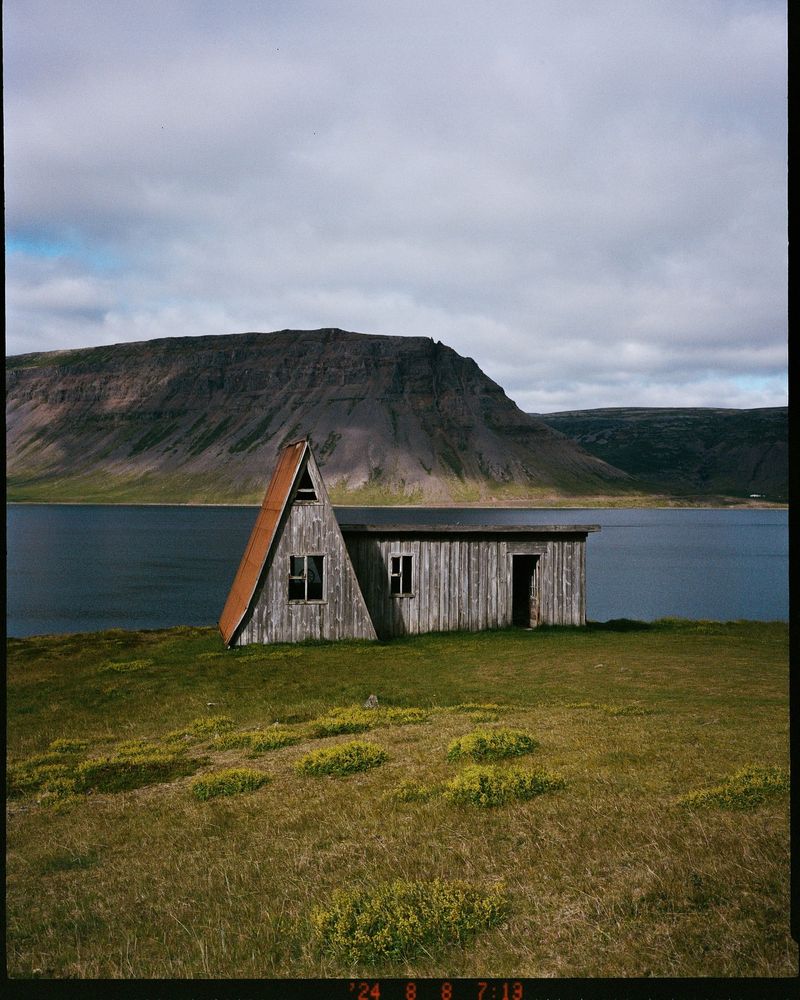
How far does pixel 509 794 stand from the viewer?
926 cm

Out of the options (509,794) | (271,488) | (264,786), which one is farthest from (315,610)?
(509,794)

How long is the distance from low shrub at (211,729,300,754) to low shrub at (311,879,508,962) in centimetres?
817

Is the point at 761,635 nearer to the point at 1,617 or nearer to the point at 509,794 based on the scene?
the point at 509,794

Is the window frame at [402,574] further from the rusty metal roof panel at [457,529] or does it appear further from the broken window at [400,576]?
the rusty metal roof panel at [457,529]

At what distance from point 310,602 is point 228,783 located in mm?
17219

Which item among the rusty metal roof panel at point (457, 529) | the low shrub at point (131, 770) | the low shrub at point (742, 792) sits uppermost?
the rusty metal roof panel at point (457, 529)

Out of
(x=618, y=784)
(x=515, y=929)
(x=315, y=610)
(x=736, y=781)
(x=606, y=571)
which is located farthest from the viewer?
(x=606, y=571)

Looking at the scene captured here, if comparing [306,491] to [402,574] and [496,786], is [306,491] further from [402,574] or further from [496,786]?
[496,786]


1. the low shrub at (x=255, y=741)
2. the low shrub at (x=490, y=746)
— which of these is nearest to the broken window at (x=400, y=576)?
the low shrub at (x=255, y=741)

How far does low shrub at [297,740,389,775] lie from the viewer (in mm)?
11828

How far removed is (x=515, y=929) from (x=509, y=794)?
368cm

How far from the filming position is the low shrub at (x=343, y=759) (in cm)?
1183

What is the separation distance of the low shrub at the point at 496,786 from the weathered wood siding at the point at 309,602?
1891 cm

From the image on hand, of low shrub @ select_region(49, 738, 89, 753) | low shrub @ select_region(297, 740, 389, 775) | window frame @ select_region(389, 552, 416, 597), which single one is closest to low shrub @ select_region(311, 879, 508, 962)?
low shrub @ select_region(297, 740, 389, 775)
